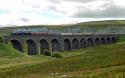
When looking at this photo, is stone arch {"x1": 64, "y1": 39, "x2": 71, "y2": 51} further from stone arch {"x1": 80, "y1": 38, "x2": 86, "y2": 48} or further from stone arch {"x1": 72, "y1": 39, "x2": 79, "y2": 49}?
stone arch {"x1": 80, "y1": 38, "x2": 86, "y2": 48}

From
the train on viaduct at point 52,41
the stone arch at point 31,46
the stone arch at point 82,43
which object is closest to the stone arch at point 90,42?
the train on viaduct at point 52,41

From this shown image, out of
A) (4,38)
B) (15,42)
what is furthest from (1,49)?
(15,42)

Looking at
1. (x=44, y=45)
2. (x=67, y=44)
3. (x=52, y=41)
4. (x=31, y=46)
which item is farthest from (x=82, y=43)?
(x=31, y=46)

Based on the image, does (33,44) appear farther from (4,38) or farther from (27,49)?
(4,38)

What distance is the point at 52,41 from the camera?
458ft

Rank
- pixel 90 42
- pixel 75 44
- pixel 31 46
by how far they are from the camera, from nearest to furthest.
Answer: pixel 31 46
pixel 75 44
pixel 90 42

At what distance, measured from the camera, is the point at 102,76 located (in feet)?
108

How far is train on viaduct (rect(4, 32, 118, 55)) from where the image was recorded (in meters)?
112

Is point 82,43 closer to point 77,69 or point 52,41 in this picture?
point 52,41

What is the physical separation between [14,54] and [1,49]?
4886mm

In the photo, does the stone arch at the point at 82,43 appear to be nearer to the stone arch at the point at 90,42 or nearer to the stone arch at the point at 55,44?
the stone arch at the point at 90,42

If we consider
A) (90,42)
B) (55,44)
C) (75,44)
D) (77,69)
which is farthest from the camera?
(90,42)

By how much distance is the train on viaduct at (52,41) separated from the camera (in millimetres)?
112125

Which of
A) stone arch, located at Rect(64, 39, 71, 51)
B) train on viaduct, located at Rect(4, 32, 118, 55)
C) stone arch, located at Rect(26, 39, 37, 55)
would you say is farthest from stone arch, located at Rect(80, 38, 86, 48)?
stone arch, located at Rect(26, 39, 37, 55)
